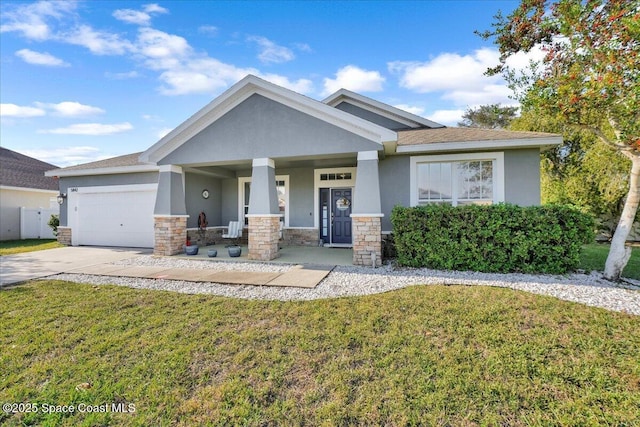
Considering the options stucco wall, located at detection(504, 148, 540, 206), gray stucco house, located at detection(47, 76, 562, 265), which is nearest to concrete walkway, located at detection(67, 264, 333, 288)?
gray stucco house, located at detection(47, 76, 562, 265)

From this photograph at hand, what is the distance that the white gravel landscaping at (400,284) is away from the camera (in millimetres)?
4879

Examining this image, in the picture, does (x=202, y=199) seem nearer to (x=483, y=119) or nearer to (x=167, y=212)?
(x=167, y=212)

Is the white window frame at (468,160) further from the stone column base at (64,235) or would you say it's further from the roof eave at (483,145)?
the stone column base at (64,235)

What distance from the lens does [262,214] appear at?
8.25 meters

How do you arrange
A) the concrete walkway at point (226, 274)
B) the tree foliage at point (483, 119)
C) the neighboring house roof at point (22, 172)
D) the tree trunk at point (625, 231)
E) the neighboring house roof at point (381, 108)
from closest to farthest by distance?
the tree trunk at point (625, 231)
the concrete walkway at point (226, 274)
the neighboring house roof at point (381, 108)
the neighboring house roof at point (22, 172)
the tree foliage at point (483, 119)

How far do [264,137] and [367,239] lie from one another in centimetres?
424

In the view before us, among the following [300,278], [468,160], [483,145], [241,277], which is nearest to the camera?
[300,278]

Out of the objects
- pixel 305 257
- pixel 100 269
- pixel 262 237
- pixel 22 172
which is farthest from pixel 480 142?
pixel 22 172

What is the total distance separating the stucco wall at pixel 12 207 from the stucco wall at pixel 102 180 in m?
5.27

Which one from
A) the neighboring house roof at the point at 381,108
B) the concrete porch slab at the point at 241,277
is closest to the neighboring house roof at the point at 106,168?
the concrete porch slab at the point at 241,277

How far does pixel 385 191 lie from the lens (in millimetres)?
9102

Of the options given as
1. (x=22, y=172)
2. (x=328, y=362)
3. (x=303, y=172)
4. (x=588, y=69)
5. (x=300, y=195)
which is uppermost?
(x=588, y=69)

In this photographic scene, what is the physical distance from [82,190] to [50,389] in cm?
1226

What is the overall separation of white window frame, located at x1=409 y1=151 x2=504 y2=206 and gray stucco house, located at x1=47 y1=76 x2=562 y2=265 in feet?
0.10
